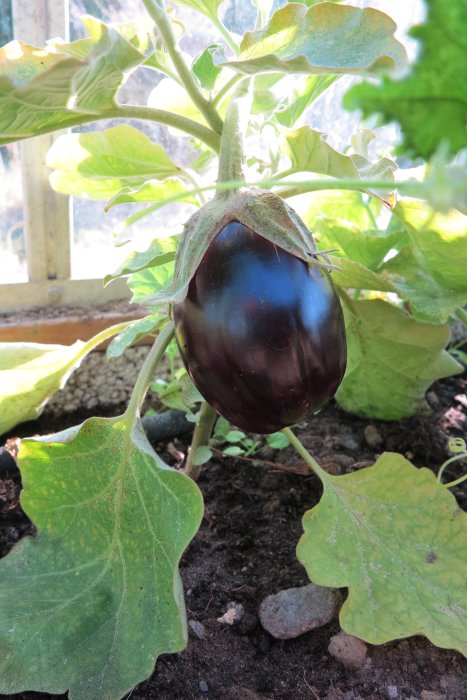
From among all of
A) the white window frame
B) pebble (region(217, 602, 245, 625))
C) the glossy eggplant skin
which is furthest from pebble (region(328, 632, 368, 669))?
the white window frame

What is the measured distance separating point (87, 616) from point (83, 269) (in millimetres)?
800

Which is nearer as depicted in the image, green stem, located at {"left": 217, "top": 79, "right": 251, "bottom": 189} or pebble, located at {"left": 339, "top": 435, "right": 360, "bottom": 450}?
green stem, located at {"left": 217, "top": 79, "right": 251, "bottom": 189}

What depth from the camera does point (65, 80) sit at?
47 centimetres

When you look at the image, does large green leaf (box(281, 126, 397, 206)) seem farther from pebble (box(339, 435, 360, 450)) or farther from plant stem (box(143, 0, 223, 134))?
pebble (box(339, 435, 360, 450))

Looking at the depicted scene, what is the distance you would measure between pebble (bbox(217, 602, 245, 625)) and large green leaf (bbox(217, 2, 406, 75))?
0.58 metres

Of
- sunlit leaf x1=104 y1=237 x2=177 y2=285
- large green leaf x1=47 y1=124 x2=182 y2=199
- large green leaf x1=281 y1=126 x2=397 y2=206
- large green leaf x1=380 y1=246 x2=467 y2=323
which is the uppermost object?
large green leaf x1=281 y1=126 x2=397 y2=206

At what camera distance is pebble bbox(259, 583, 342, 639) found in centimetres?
73

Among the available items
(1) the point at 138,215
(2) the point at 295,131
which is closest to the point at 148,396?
(2) the point at 295,131

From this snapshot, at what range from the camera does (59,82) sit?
47 cm

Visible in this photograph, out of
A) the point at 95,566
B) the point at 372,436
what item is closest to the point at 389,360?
the point at 372,436

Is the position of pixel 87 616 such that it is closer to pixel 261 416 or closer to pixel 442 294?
pixel 261 416

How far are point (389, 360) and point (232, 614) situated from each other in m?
0.44

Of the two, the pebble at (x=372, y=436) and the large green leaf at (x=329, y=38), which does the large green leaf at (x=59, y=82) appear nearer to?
the large green leaf at (x=329, y=38)

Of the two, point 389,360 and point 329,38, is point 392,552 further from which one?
point 329,38
